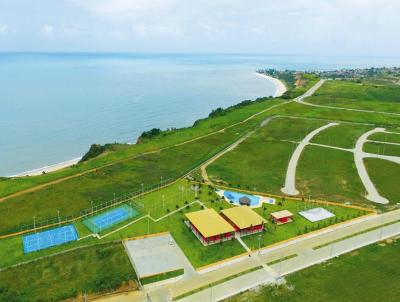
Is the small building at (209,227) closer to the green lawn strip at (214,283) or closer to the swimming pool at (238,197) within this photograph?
the green lawn strip at (214,283)

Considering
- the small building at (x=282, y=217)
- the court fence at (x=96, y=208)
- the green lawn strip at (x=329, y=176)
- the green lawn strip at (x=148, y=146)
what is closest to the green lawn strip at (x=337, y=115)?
the green lawn strip at (x=148, y=146)

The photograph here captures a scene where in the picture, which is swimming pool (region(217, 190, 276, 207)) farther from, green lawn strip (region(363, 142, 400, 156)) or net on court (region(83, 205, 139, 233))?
green lawn strip (region(363, 142, 400, 156))

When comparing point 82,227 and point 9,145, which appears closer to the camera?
point 82,227

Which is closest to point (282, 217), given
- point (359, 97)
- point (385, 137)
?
point (385, 137)

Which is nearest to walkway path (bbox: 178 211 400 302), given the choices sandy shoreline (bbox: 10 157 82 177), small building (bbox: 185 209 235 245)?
small building (bbox: 185 209 235 245)

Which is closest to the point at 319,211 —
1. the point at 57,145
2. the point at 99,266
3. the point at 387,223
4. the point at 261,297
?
the point at 387,223

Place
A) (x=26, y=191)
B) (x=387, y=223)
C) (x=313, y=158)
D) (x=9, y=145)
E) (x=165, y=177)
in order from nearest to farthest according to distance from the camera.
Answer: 1. (x=387, y=223)
2. (x=26, y=191)
3. (x=165, y=177)
4. (x=313, y=158)
5. (x=9, y=145)

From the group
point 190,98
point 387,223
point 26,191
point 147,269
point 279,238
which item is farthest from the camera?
point 190,98

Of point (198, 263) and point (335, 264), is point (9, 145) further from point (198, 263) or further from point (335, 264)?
point (335, 264)
